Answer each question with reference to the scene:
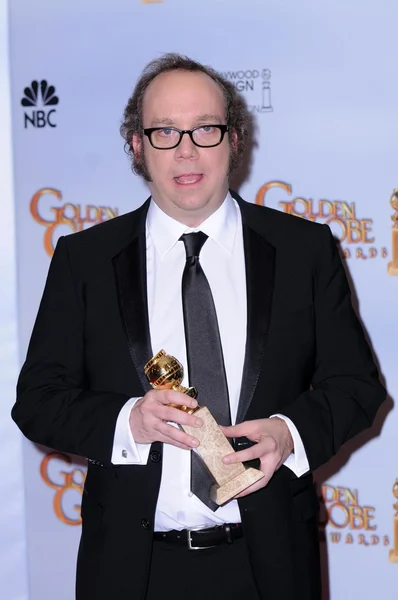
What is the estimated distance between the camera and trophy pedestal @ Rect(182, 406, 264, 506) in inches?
78.5

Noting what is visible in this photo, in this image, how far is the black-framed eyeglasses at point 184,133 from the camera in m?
2.31

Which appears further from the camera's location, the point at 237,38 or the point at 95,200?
the point at 95,200

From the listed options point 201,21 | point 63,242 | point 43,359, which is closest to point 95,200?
point 201,21

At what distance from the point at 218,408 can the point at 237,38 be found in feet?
5.12

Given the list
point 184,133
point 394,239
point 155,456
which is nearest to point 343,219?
point 394,239

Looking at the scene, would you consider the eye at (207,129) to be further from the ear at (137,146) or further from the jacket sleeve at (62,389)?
the jacket sleeve at (62,389)

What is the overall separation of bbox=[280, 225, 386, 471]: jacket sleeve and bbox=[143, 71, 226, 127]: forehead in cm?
48

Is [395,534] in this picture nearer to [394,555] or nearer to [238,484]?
[394,555]

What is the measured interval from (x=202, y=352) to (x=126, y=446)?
11.7 inches

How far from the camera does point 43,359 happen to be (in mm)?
2305

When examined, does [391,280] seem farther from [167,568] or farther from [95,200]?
[167,568]

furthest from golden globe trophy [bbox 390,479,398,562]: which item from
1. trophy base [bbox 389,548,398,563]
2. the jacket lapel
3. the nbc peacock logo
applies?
the nbc peacock logo

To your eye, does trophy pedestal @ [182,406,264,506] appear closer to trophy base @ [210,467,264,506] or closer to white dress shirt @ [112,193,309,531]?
trophy base @ [210,467,264,506]

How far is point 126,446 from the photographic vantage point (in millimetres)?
2158
